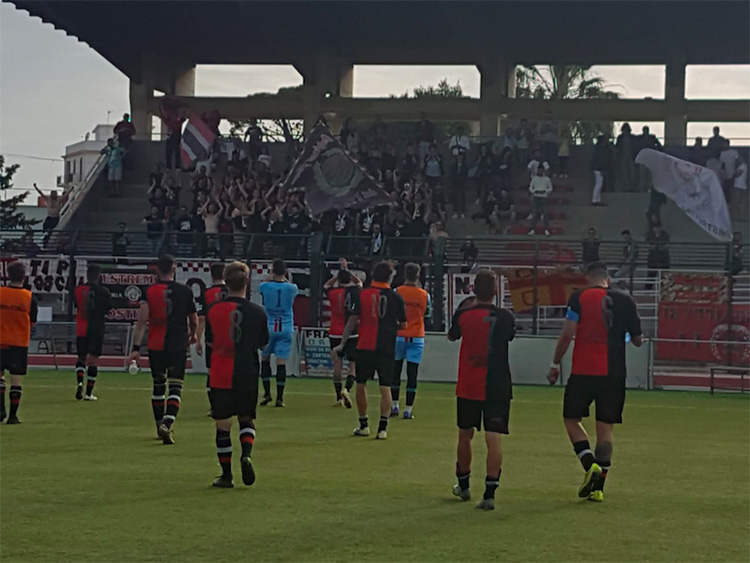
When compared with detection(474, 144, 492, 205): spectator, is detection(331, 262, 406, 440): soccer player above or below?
below

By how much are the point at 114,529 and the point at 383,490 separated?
285 centimetres

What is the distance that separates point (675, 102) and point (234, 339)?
32.7 m

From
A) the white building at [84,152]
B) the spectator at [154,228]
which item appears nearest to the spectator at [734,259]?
the spectator at [154,228]

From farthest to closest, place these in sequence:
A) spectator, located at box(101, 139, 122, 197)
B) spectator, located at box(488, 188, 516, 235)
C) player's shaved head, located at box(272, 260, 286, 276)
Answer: spectator, located at box(101, 139, 122, 197)
spectator, located at box(488, 188, 516, 235)
player's shaved head, located at box(272, 260, 286, 276)

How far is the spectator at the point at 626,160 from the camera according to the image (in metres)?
35.9

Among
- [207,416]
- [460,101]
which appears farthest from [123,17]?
[207,416]

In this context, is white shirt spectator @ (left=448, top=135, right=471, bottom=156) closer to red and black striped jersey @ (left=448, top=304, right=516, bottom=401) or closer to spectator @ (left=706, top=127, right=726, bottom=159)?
spectator @ (left=706, top=127, right=726, bottom=159)

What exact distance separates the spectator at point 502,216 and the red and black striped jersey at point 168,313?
66.5ft

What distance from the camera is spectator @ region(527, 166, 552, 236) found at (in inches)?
1329

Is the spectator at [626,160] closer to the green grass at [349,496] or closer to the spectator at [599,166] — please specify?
the spectator at [599,166]

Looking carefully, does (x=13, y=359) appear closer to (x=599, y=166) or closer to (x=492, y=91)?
(x=599, y=166)

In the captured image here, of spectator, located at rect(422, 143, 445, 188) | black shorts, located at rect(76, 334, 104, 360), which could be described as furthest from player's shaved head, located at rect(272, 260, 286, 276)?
spectator, located at rect(422, 143, 445, 188)

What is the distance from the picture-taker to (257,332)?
11352mm

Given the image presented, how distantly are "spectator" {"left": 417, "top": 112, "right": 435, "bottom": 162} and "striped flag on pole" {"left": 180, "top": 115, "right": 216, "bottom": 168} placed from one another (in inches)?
243
